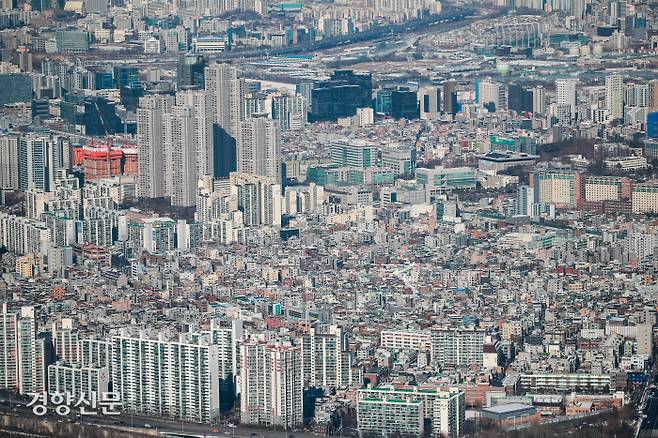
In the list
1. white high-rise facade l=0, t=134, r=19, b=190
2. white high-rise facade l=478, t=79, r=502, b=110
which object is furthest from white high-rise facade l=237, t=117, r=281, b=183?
white high-rise facade l=478, t=79, r=502, b=110

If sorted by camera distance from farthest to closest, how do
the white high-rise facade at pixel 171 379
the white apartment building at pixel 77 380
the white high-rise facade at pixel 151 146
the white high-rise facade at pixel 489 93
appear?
1. the white high-rise facade at pixel 489 93
2. the white high-rise facade at pixel 151 146
3. the white apartment building at pixel 77 380
4. the white high-rise facade at pixel 171 379

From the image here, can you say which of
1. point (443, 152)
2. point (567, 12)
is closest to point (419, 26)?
point (567, 12)

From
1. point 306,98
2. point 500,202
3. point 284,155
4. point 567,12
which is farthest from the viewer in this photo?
point 567,12

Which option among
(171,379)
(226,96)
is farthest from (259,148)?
(171,379)

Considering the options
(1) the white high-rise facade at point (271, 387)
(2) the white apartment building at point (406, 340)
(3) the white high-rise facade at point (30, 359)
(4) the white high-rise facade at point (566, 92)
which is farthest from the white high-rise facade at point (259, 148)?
(1) the white high-rise facade at point (271, 387)

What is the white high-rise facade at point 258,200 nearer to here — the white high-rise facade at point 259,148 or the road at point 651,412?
the white high-rise facade at point 259,148

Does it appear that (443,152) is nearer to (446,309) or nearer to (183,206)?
(183,206)

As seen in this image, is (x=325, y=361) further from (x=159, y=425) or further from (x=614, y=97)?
(x=614, y=97)
